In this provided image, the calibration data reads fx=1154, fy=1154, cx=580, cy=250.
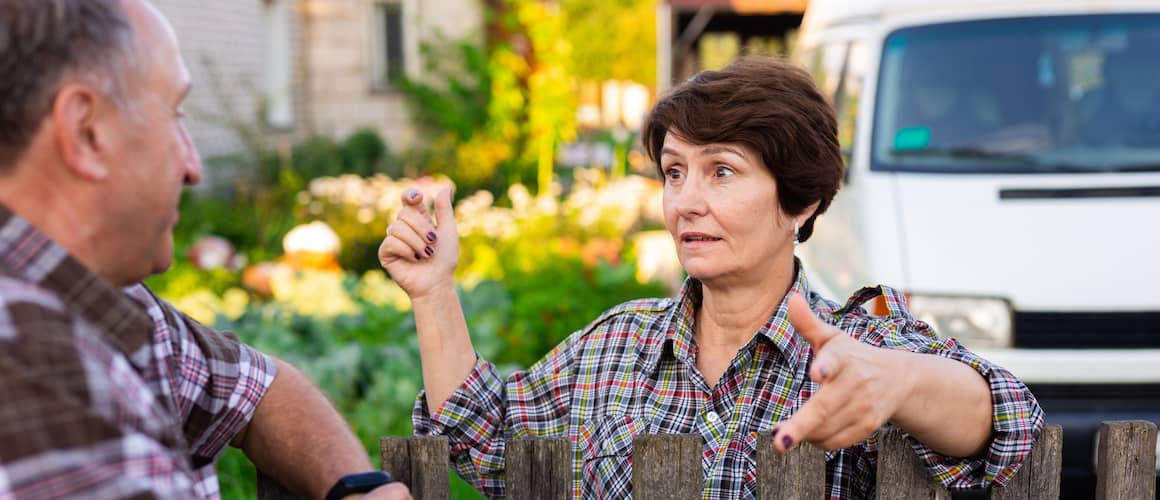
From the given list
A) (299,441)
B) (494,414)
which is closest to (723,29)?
(494,414)

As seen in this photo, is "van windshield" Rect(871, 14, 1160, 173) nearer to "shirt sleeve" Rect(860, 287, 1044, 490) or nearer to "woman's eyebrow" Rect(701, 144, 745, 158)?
"woman's eyebrow" Rect(701, 144, 745, 158)

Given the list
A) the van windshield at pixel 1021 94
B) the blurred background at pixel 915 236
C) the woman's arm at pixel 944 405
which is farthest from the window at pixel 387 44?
the woman's arm at pixel 944 405

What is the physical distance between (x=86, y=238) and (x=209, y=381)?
0.40 metres

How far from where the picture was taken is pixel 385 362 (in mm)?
4453

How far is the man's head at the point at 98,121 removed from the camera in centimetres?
109

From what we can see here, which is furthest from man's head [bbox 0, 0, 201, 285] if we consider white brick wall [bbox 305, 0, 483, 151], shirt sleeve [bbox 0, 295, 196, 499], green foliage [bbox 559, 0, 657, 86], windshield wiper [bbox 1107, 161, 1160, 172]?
green foliage [bbox 559, 0, 657, 86]

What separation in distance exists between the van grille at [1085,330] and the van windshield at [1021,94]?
0.77m

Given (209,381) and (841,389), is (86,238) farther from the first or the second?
(841,389)

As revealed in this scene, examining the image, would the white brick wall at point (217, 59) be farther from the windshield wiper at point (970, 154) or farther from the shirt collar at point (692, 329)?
the shirt collar at point (692, 329)

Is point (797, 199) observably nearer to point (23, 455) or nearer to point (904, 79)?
point (23, 455)

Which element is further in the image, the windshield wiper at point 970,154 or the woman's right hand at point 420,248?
the windshield wiper at point 970,154

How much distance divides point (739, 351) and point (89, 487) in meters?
1.16

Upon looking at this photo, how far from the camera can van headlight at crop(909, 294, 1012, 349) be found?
3.73 m

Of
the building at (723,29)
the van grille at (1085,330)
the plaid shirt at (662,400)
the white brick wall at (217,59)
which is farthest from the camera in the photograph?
the building at (723,29)
